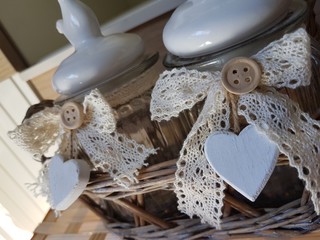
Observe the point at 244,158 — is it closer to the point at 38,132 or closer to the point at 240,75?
the point at 240,75

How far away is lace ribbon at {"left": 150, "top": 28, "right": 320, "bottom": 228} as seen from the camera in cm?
23

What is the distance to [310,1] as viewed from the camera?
1.17 ft

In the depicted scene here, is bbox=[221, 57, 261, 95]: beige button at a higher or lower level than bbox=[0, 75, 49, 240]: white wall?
higher

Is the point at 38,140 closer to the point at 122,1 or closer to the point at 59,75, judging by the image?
the point at 59,75

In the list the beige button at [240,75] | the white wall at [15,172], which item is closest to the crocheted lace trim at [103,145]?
the beige button at [240,75]

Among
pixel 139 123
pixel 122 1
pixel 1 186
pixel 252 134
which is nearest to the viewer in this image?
pixel 252 134

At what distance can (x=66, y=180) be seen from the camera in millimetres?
320

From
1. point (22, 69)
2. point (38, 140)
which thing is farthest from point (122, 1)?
point (38, 140)

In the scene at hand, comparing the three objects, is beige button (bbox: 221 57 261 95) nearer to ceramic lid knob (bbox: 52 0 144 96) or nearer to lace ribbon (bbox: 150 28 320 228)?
lace ribbon (bbox: 150 28 320 228)

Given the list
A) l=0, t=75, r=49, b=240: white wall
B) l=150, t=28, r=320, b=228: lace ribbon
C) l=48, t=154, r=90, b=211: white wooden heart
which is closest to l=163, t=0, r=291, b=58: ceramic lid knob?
l=150, t=28, r=320, b=228: lace ribbon

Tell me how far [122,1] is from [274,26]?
384mm

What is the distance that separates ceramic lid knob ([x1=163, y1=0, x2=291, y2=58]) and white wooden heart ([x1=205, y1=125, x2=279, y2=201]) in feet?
0.24

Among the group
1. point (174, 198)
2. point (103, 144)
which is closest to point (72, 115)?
point (103, 144)

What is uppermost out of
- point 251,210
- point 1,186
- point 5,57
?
point 5,57
